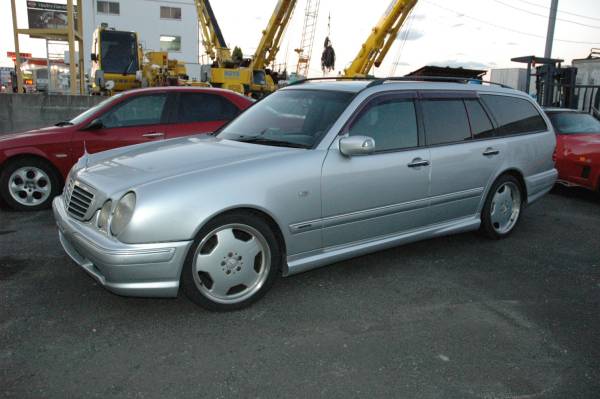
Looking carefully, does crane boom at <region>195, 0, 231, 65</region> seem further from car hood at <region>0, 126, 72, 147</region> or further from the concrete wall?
car hood at <region>0, 126, 72, 147</region>

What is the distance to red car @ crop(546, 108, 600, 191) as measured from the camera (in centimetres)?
709

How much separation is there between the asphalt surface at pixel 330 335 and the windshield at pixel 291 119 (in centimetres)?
116

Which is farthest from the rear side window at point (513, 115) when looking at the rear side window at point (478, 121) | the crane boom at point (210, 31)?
the crane boom at point (210, 31)

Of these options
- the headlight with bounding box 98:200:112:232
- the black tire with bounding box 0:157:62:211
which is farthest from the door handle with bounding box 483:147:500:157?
the black tire with bounding box 0:157:62:211

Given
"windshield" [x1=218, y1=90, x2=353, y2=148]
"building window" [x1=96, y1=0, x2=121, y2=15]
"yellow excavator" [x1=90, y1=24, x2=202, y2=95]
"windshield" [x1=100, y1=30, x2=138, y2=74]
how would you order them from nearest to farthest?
"windshield" [x1=218, y1=90, x2=353, y2=148], "yellow excavator" [x1=90, y1=24, x2=202, y2=95], "windshield" [x1=100, y1=30, x2=138, y2=74], "building window" [x1=96, y1=0, x2=121, y2=15]

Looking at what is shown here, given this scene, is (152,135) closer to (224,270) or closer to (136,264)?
(224,270)

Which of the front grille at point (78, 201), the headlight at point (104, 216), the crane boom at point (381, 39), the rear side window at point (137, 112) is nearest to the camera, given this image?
the headlight at point (104, 216)

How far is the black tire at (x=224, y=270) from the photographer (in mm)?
3283

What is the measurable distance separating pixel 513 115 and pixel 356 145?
250 centimetres

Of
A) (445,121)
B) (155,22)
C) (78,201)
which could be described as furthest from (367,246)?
(155,22)

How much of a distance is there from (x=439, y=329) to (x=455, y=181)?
171 centimetres

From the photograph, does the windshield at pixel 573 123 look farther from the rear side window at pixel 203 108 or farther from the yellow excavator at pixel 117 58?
the yellow excavator at pixel 117 58

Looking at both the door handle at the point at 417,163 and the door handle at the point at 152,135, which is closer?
the door handle at the point at 417,163

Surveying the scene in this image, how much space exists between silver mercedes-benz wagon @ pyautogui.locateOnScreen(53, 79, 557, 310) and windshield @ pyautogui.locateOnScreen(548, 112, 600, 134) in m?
3.09
